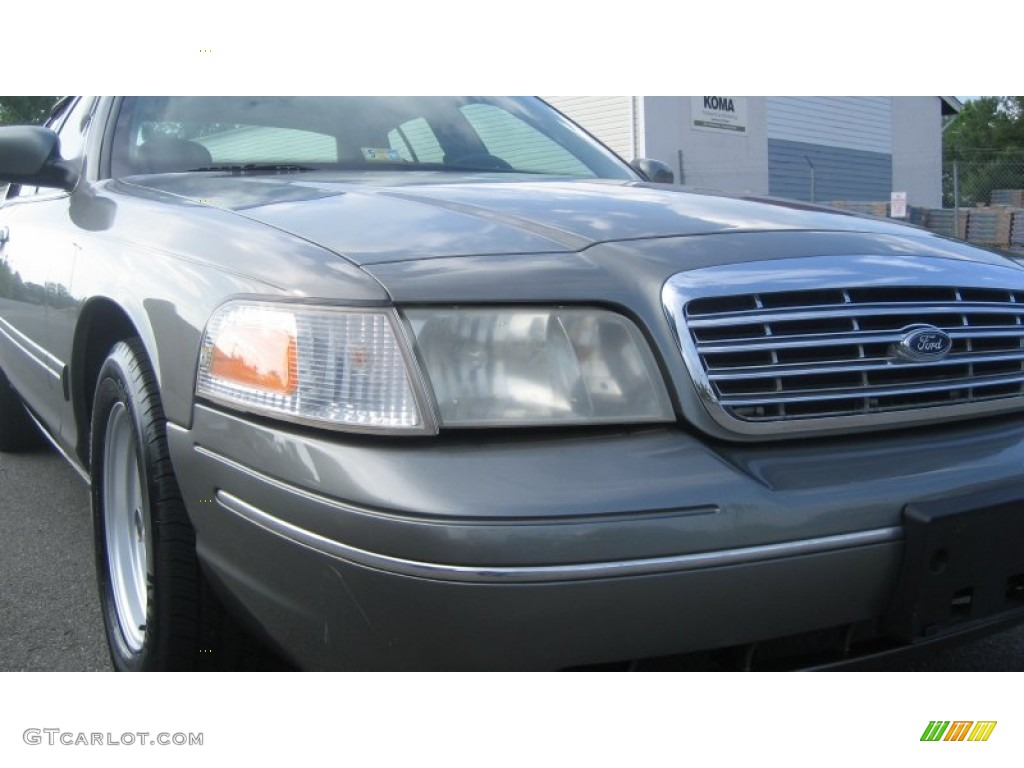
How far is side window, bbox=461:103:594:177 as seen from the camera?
10.2ft

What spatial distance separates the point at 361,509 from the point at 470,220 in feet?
2.27

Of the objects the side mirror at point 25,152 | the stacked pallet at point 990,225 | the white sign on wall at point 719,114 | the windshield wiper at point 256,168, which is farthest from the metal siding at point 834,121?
the side mirror at point 25,152

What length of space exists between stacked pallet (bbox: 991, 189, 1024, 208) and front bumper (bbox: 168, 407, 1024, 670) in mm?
16581

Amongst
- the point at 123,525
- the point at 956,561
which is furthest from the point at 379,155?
the point at 956,561

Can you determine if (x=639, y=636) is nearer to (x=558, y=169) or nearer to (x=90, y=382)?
(x=90, y=382)

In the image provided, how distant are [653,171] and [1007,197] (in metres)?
15.0

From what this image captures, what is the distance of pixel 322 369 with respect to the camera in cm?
154

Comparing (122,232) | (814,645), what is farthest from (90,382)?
(814,645)

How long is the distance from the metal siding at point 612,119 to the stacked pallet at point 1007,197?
19.8ft

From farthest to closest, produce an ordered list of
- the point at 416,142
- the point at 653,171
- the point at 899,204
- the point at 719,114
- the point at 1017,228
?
1. the point at 719,114
2. the point at 1017,228
3. the point at 899,204
4. the point at 653,171
5. the point at 416,142

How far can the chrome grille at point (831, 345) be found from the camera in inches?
62.9

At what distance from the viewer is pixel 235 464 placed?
1.58 m

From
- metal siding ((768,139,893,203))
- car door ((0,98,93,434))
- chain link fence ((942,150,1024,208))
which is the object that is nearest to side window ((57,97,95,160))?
car door ((0,98,93,434))
